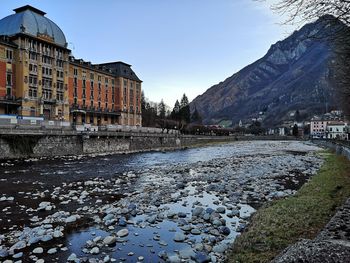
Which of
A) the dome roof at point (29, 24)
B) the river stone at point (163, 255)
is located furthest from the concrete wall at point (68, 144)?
the river stone at point (163, 255)

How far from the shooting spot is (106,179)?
21953 millimetres

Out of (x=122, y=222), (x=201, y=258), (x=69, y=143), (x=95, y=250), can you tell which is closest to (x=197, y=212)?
(x=122, y=222)

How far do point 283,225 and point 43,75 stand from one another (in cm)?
6382

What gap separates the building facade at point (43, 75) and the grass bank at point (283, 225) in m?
52.3

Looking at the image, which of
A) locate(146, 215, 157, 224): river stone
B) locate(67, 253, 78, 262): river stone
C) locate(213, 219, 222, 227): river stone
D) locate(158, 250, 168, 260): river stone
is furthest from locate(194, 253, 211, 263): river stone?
locate(146, 215, 157, 224): river stone

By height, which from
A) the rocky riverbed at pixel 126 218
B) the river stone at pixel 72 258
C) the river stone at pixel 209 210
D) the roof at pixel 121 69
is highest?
the roof at pixel 121 69

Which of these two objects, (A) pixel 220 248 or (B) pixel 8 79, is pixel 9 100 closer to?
(B) pixel 8 79

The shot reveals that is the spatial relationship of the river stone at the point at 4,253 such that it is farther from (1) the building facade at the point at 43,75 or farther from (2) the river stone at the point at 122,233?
(1) the building facade at the point at 43,75

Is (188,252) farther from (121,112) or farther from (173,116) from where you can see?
(173,116)

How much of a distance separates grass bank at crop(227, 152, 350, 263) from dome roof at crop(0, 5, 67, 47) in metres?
62.0

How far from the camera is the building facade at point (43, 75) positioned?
5816 cm

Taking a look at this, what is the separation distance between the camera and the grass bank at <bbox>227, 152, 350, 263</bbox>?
295 inches

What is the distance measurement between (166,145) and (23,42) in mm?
37354

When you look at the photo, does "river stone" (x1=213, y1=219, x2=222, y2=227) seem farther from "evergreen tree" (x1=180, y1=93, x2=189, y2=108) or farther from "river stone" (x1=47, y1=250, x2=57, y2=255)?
"evergreen tree" (x1=180, y1=93, x2=189, y2=108)
